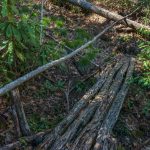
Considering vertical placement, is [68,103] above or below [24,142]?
above

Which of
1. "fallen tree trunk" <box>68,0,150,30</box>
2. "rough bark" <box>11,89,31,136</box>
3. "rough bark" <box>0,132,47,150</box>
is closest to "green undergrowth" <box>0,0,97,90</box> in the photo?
"rough bark" <box>11,89,31,136</box>

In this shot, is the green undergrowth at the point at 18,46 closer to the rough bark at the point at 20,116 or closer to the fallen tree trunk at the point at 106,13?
the rough bark at the point at 20,116

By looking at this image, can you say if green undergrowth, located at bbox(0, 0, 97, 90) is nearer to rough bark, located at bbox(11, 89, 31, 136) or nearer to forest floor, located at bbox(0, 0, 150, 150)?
rough bark, located at bbox(11, 89, 31, 136)

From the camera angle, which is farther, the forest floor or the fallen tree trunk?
the fallen tree trunk

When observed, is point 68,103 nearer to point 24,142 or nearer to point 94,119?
point 94,119

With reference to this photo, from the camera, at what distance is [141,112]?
22.5 feet

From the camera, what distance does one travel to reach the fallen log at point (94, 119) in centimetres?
494

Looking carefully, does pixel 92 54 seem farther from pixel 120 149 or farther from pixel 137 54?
pixel 120 149

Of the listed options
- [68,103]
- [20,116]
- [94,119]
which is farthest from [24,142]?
[68,103]

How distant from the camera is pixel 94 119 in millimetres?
5645

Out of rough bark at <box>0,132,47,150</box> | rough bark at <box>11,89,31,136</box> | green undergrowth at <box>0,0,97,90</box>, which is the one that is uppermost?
green undergrowth at <box>0,0,97,90</box>

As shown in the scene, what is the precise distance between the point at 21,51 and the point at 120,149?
2.63 metres

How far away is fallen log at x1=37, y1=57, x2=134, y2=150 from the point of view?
494 cm

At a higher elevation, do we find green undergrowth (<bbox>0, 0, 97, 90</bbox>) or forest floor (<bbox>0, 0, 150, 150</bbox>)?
green undergrowth (<bbox>0, 0, 97, 90</bbox>)
